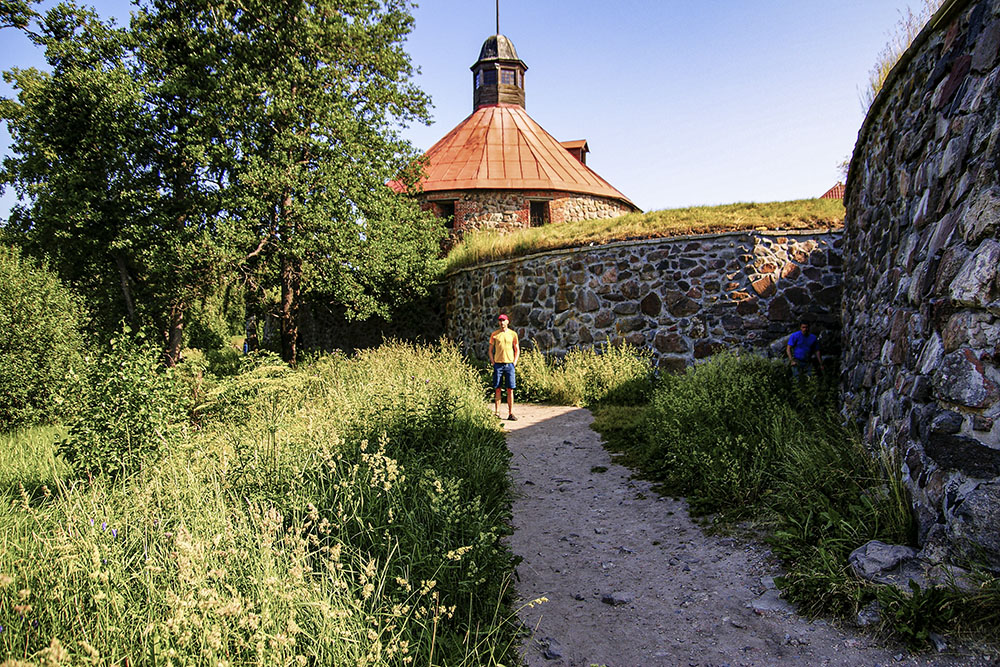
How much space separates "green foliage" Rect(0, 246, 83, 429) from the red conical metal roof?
11.8 meters

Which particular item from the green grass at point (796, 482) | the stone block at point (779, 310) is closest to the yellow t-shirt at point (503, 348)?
the green grass at point (796, 482)

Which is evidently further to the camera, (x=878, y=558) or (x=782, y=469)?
(x=782, y=469)

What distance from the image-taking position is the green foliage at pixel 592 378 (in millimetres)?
10500

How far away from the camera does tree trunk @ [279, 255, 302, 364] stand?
12930 millimetres

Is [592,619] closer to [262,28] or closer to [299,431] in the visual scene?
[299,431]

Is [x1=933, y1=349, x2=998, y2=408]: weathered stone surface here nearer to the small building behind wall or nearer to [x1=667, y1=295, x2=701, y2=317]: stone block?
[x1=667, y1=295, x2=701, y2=317]: stone block

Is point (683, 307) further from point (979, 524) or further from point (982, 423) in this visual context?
point (979, 524)

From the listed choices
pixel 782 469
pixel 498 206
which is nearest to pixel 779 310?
pixel 782 469

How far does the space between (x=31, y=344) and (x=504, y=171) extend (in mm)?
14755

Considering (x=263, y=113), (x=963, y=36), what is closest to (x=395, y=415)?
(x=963, y=36)

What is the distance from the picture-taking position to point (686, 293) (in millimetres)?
11289

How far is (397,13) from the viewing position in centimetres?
1397

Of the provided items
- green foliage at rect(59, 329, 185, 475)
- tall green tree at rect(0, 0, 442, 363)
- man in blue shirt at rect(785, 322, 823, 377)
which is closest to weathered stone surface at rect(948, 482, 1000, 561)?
green foliage at rect(59, 329, 185, 475)

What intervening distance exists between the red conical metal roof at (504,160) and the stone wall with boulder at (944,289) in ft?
48.6
